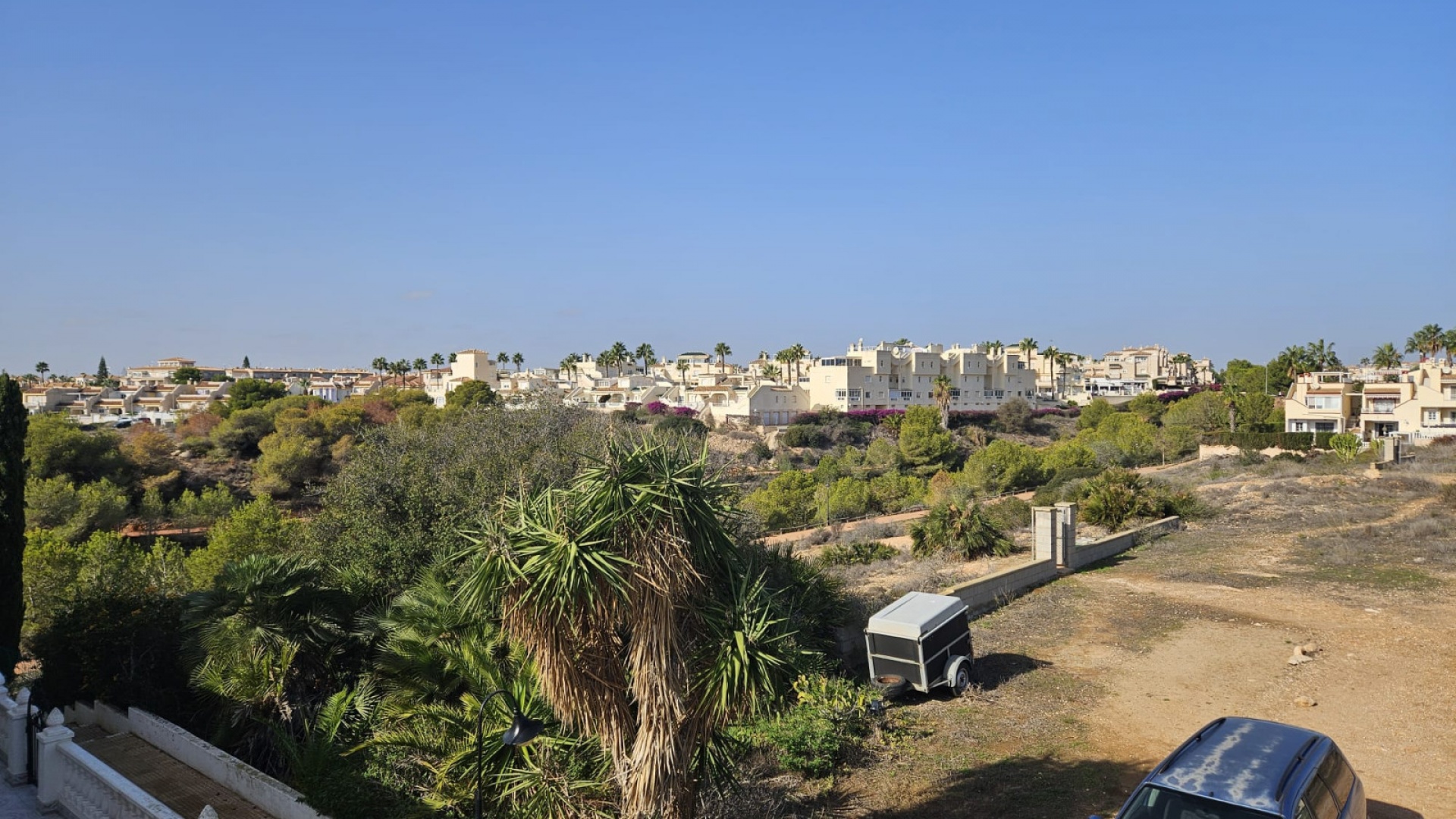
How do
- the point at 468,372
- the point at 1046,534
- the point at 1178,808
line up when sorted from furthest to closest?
the point at 468,372 → the point at 1046,534 → the point at 1178,808

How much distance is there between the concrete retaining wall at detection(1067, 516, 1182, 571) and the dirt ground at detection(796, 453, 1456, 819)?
1.36 ft

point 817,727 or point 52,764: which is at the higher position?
point 52,764

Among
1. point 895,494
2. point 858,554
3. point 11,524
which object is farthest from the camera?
point 895,494

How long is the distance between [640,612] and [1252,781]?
15.0 ft

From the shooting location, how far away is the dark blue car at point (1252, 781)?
5.81 meters

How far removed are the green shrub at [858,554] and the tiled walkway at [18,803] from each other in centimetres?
1769

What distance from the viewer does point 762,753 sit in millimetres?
10656

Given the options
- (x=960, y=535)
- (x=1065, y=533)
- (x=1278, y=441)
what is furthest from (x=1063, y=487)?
(x=1278, y=441)

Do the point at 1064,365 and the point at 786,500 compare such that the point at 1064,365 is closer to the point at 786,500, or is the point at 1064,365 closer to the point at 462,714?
the point at 786,500

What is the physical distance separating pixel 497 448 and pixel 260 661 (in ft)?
28.7

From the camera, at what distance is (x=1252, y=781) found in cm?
598

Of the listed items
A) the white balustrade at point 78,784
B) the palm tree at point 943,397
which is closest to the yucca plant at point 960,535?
the white balustrade at point 78,784

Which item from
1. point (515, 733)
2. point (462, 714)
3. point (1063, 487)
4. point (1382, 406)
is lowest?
point (1063, 487)

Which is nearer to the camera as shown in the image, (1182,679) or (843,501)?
(1182,679)
